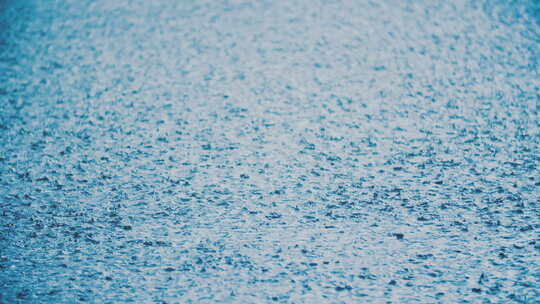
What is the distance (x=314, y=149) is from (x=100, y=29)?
5.53 feet

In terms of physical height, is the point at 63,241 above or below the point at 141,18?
below

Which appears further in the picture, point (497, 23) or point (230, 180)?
point (497, 23)

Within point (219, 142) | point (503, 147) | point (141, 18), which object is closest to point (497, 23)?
point (503, 147)

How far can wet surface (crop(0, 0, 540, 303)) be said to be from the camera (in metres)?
1.30

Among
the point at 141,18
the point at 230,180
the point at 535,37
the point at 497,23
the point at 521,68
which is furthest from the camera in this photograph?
the point at 141,18

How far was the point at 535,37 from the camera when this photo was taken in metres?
2.55

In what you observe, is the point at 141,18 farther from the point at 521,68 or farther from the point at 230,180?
the point at 521,68

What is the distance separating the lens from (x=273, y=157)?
70.6 inches

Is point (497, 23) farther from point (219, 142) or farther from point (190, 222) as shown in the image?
Answer: point (190, 222)

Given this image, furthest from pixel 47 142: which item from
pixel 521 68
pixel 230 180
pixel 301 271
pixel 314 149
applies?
pixel 521 68

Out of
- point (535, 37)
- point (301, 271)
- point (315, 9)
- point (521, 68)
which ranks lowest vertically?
point (301, 271)

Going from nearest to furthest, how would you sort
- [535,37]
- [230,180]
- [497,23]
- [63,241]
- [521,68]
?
[63,241], [230,180], [521,68], [535,37], [497,23]

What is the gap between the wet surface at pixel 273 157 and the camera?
1.30 metres

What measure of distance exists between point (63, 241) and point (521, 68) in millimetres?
2100
